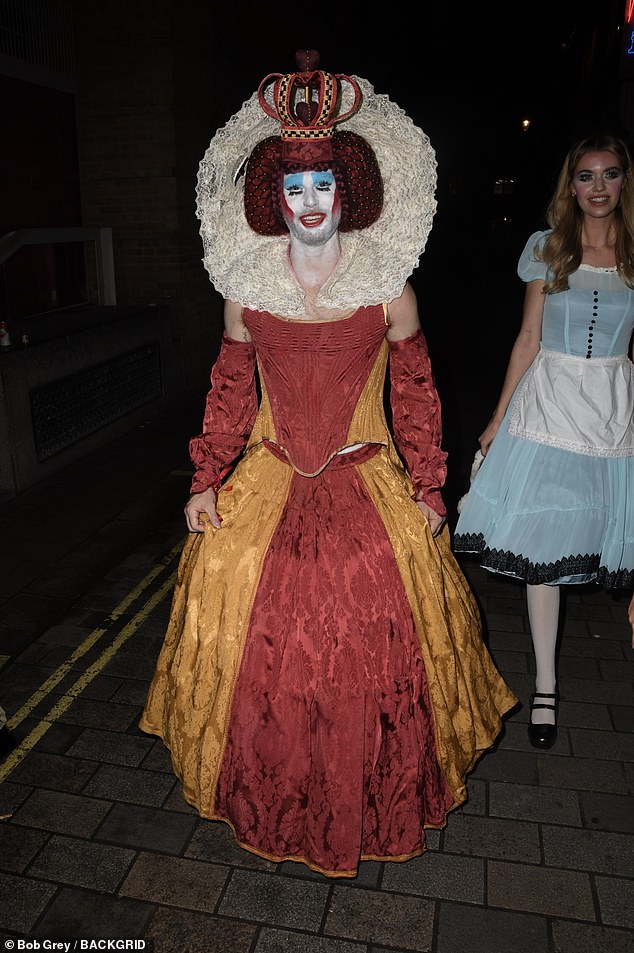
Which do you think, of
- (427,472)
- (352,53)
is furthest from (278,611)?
(352,53)

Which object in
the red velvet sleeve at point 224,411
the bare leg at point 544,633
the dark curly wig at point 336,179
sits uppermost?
the dark curly wig at point 336,179

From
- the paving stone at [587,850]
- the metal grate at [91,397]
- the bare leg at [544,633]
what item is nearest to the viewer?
the paving stone at [587,850]

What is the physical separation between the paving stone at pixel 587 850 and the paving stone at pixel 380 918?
0.53m

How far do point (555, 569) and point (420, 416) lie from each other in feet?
3.37

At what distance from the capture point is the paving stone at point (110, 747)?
3.32m

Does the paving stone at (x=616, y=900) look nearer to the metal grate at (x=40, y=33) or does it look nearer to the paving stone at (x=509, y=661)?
the paving stone at (x=509, y=661)

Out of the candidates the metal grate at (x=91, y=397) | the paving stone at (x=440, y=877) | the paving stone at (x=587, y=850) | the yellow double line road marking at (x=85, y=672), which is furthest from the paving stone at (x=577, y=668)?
the metal grate at (x=91, y=397)

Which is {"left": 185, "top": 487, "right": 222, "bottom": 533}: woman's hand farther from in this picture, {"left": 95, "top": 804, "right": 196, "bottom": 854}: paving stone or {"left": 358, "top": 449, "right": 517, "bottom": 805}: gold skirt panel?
{"left": 95, "top": 804, "right": 196, "bottom": 854}: paving stone

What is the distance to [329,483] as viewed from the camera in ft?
8.95

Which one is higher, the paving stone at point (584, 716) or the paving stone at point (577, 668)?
the paving stone at point (577, 668)

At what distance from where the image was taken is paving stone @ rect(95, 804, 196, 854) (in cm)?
285

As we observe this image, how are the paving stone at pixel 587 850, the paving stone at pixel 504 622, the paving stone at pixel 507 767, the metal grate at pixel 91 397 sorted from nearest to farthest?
the paving stone at pixel 587 850 → the paving stone at pixel 507 767 → the paving stone at pixel 504 622 → the metal grate at pixel 91 397

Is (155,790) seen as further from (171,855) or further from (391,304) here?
(391,304)

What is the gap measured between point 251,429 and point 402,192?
102 cm
